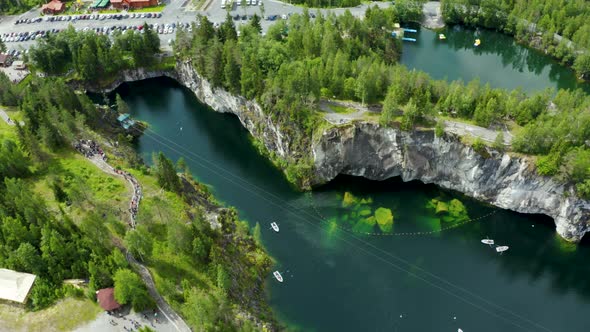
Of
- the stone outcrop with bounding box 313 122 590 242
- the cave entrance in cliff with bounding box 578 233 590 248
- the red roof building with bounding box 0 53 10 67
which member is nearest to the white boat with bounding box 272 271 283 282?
the stone outcrop with bounding box 313 122 590 242

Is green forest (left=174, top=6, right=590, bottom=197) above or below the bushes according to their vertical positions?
above

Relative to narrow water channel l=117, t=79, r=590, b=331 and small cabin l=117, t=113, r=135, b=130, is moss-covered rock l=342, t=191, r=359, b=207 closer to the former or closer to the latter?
narrow water channel l=117, t=79, r=590, b=331

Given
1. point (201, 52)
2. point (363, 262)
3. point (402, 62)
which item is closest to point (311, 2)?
point (402, 62)

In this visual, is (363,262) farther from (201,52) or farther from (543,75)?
(543,75)

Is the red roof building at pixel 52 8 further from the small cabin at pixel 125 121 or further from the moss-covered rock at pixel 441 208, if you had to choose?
the moss-covered rock at pixel 441 208

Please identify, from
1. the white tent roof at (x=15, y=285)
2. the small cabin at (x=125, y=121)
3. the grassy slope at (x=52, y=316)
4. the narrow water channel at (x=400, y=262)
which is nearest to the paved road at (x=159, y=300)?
the grassy slope at (x=52, y=316)

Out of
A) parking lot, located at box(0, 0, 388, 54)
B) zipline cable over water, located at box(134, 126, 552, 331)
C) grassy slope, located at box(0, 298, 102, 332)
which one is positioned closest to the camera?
grassy slope, located at box(0, 298, 102, 332)

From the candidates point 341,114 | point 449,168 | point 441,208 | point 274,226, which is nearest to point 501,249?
point 441,208
